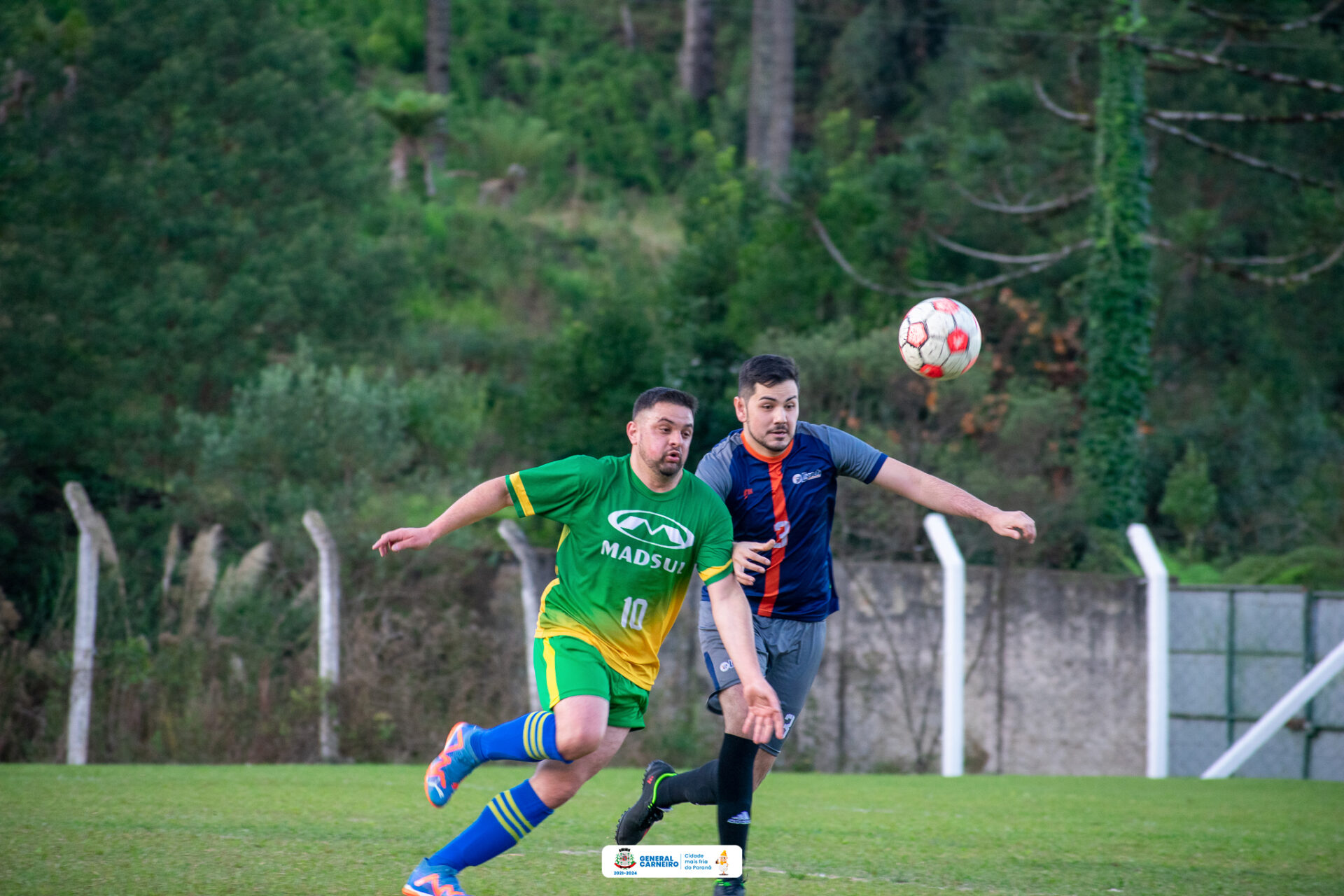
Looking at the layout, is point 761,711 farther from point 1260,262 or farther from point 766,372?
point 1260,262

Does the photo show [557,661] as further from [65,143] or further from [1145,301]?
[65,143]

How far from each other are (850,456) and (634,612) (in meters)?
1.35

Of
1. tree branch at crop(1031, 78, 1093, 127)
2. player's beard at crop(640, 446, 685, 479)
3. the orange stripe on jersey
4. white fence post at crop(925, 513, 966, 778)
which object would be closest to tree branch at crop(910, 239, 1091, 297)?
tree branch at crop(1031, 78, 1093, 127)

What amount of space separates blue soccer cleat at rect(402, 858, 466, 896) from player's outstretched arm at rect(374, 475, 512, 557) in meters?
1.12

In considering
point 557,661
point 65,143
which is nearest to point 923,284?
point 65,143

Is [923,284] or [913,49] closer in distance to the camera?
[923,284]

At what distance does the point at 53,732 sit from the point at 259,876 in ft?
29.3

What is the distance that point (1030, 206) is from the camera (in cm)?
2105

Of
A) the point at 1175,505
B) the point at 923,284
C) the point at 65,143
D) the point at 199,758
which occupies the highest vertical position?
the point at 65,143

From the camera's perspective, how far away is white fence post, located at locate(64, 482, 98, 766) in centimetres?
1198

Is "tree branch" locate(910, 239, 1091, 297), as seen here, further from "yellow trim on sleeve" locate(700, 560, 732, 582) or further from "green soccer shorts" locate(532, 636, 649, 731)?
"green soccer shorts" locate(532, 636, 649, 731)

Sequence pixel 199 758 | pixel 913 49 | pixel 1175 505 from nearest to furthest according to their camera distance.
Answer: pixel 199 758 < pixel 1175 505 < pixel 913 49

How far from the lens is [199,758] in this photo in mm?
12828

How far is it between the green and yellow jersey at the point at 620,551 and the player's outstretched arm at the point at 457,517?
0.25 feet
